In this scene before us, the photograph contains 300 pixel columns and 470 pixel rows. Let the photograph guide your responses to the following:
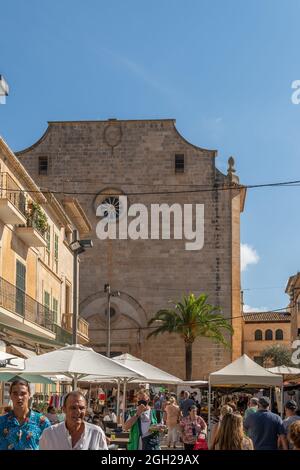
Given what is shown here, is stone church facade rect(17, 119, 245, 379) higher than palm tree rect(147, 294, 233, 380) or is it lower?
higher

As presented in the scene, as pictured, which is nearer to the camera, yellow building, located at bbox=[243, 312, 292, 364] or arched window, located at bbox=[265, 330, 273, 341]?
yellow building, located at bbox=[243, 312, 292, 364]

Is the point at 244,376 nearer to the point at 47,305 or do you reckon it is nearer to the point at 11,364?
the point at 11,364

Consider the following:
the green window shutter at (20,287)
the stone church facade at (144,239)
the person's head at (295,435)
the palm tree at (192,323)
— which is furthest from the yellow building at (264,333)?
the person's head at (295,435)

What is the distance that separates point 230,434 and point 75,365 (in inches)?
273

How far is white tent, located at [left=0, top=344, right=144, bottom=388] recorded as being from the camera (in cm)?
1275

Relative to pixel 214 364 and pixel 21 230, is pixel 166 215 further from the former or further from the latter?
pixel 21 230

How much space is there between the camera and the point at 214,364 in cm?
4756

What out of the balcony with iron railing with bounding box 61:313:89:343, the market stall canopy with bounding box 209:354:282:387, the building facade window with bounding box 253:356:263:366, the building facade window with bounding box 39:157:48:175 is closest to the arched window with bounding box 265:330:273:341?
the building facade window with bounding box 253:356:263:366

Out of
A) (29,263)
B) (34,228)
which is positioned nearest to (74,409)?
(34,228)

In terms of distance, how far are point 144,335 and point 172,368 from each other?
2431 mm

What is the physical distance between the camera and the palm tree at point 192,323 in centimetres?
4566

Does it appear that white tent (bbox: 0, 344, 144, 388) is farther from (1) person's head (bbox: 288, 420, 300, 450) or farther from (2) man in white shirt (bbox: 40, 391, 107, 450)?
(1) person's head (bbox: 288, 420, 300, 450)

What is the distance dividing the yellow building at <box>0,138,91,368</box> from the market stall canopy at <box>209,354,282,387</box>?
20.8 ft
